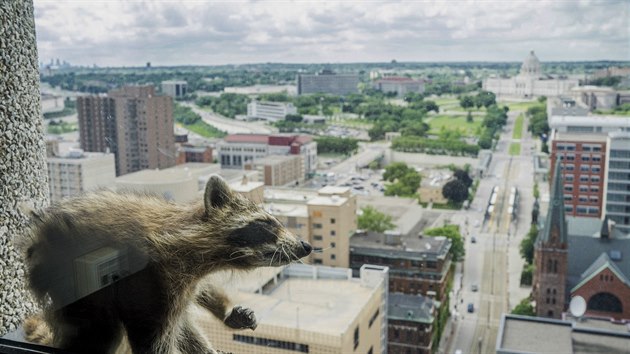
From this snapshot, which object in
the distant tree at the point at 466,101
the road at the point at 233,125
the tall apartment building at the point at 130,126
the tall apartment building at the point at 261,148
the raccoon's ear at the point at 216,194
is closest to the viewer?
the raccoon's ear at the point at 216,194

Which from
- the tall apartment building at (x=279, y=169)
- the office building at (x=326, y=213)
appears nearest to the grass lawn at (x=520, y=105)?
the tall apartment building at (x=279, y=169)

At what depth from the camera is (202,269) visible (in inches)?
23.0

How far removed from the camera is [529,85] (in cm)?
813

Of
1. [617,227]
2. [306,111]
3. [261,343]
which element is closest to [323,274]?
[261,343]

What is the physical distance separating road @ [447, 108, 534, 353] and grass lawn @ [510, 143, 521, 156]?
1.9 inches

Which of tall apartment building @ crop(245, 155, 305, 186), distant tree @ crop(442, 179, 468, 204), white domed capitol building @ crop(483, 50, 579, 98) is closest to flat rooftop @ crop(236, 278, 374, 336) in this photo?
tall apartment building @ crop(245, 155, 305, 186)

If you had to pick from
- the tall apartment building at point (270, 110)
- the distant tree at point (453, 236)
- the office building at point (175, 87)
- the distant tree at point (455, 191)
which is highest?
the office building at point (175, 87)

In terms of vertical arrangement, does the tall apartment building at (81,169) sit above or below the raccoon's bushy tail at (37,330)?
below

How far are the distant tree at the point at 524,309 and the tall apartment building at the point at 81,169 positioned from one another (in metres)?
3.66

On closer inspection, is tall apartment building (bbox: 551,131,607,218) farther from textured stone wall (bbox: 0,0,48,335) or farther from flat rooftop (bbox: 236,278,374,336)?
textured stone wall (bbox: 0,0,48,335)

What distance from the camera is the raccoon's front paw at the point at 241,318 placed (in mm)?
654

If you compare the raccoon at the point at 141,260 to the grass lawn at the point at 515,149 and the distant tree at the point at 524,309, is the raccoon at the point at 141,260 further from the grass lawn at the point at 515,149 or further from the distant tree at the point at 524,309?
the grass lawn at the point at 515,149

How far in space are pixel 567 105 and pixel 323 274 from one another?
5494mm

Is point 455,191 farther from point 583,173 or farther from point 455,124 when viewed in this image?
point 583,173
